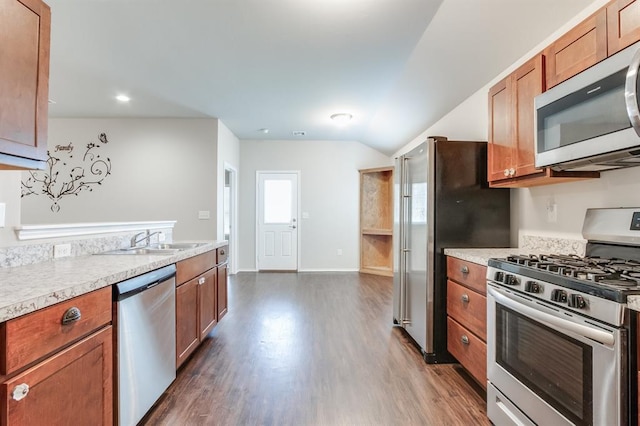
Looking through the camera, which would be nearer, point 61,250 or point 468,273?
point 61,250

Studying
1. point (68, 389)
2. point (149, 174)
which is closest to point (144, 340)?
point (68, 389)

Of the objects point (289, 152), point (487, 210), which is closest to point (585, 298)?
point (487, 210)

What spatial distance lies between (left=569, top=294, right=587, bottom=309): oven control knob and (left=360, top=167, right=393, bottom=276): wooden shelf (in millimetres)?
5105

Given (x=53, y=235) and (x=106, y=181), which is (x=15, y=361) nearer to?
(x=53, y=235)

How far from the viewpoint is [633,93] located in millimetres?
1157

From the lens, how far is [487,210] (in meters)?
2.49

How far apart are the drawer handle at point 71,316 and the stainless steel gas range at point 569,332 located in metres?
1.87

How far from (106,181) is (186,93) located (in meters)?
2.19

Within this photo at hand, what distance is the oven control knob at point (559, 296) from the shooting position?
4.16 ft

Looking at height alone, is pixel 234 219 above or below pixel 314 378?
above

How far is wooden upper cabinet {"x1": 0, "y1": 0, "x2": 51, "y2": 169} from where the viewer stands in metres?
1.30

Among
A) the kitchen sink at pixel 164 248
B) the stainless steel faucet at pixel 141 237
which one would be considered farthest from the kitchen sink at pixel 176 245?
the stainless steel faucet at pixel 141 237

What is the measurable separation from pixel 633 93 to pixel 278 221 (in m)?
5.69

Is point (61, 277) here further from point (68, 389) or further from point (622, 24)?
point (622, 24)
